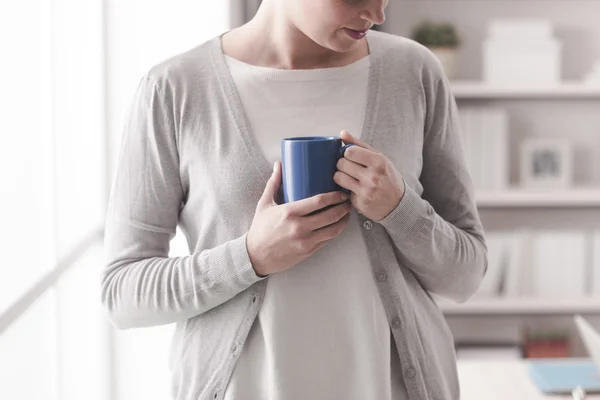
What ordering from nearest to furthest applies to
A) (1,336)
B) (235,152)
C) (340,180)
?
(340,180), (235,152), (1,336)

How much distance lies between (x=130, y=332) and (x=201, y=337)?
1338 mm

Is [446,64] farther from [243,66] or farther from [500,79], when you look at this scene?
[243,66]

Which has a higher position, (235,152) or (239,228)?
(235,152)

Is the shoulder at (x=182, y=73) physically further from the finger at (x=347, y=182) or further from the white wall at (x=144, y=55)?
the white wall at (x=144, y=55)

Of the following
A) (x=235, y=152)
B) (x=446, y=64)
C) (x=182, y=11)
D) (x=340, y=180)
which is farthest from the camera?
(x=446, y=64)

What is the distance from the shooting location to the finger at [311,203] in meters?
1.00

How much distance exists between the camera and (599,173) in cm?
362

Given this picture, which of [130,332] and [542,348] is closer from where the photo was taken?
[130,332]

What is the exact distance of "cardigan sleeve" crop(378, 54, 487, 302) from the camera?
114 cm

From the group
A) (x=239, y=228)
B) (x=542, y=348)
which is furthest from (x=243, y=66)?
(x=542, y=348)

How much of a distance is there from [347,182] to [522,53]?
259 centimetres

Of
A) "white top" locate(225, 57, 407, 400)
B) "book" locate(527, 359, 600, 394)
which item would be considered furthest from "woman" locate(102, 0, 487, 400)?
"book" locate(527, 359, 600, 394)

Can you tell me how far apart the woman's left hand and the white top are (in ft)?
0.28

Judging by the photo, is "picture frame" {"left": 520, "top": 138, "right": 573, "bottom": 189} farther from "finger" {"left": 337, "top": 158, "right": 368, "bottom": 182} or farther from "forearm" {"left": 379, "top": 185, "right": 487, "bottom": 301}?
"finger" {"left": 337, "top": 158, "right": 368, "bottom": 182}
